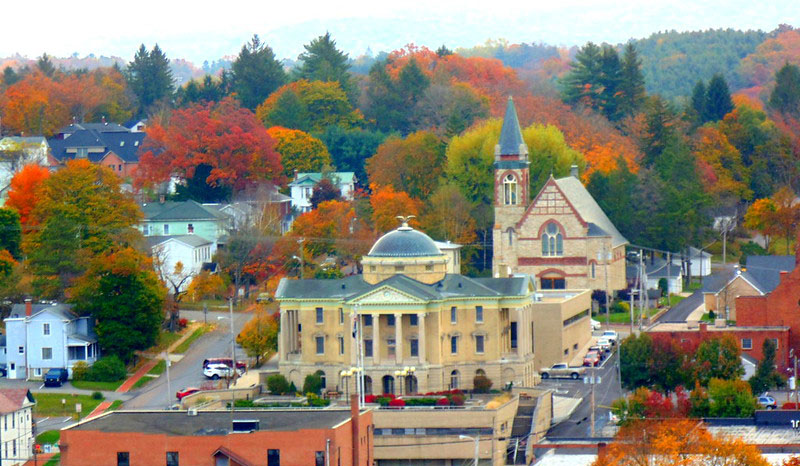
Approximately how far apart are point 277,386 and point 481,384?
29.6 ft

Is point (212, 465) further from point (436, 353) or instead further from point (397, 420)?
point (436, 353)

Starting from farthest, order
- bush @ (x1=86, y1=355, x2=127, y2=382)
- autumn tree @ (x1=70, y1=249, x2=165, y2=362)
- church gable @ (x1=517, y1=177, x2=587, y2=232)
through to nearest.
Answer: church gable @ (x1=517, y1=177, x2=587, y2=232)
autumn tree @ (x1=70, y1=249, x2=165, y2=362)
bush @ (x1=86, y1=355, x2=127, y2=382)

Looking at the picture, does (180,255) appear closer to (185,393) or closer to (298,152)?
(185,393)

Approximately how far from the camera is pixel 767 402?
96062mm

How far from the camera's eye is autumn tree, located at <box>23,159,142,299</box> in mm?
117125

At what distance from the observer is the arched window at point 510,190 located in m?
128

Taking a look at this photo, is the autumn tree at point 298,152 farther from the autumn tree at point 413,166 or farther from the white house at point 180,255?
the white house at point 180,255

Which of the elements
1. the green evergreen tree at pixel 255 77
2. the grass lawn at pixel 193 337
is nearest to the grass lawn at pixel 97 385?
the grass lawn at pixel 193 337

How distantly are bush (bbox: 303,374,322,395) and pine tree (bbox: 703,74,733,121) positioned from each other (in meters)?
75.5

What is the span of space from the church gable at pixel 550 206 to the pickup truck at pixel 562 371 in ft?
64.9

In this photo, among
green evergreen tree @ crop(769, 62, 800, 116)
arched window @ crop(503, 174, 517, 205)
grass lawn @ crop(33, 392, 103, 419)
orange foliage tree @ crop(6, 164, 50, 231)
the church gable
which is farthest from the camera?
green evergreen tree @ crop(769, 62, 800, 116)

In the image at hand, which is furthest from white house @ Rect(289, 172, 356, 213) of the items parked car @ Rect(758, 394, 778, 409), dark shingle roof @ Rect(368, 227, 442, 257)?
parked car @ Rect(758, 394, 778, 409)

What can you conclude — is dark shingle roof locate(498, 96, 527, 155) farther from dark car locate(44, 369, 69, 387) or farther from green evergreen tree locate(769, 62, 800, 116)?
green evergreen tree locate(769, 62, 800, 116)

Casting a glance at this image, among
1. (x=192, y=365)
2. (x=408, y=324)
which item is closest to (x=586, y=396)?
(x=408, y=324)
